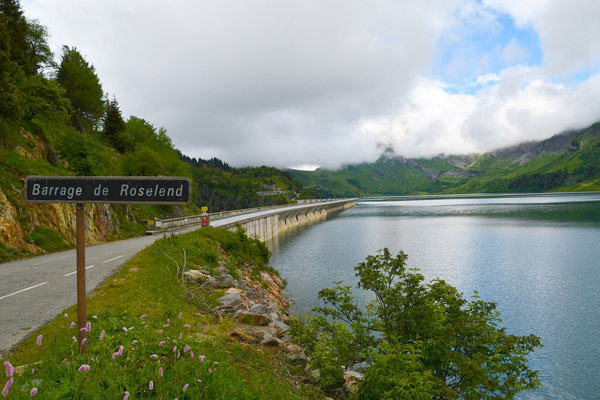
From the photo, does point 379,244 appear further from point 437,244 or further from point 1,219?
point 1,219

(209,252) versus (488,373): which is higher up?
(209,252)

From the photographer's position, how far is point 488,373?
9758mm

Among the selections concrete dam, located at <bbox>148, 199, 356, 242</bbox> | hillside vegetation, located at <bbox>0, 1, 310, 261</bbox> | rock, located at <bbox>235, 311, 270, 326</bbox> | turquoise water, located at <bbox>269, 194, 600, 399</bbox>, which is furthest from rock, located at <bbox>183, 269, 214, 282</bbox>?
concrete dam, located at <bbox>148, 199, 356, 242</bbox>

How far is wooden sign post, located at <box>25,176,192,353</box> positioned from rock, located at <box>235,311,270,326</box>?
6452mm

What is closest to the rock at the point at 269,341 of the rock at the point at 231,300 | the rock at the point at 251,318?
the rock at the point at 251,318

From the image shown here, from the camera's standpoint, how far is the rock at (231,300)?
40.8 feet

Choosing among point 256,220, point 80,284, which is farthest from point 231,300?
point 256,220

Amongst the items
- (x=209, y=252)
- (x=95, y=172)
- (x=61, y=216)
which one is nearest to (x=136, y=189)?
(x=209, y=252)

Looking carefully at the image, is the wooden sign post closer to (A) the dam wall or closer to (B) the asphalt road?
(B) the asphalt road

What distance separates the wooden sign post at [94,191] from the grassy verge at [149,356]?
0.76m

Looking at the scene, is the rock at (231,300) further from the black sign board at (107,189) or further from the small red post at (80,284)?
the black sign board at (107,189)

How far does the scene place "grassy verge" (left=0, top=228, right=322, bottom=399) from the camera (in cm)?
454

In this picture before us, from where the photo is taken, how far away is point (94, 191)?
18.2 ft

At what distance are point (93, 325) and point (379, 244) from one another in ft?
165
